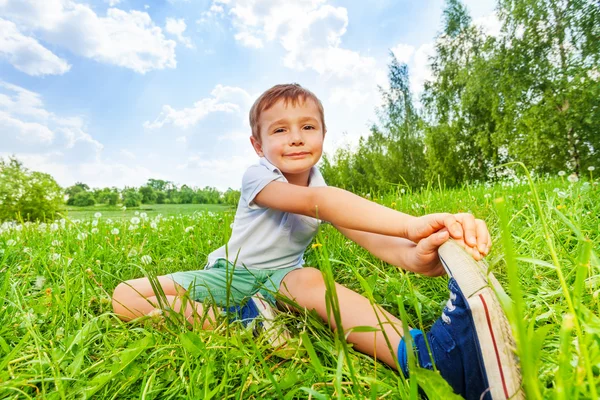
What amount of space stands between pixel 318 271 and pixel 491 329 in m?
1.06

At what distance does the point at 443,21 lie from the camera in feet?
78.9

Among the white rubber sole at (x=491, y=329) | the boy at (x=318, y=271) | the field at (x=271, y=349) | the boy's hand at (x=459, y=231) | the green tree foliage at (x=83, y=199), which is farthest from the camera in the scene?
the green tree foliage at (x=83, y=199)

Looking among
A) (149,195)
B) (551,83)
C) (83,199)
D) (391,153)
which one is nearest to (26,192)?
(83,199)

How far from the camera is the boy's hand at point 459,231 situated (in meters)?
1.09

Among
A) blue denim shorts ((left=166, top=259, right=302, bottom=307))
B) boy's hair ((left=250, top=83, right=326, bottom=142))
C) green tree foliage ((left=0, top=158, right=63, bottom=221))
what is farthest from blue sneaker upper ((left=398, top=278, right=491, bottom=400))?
green tree foliage ((left=0, top=158, right=63, bottom=221))

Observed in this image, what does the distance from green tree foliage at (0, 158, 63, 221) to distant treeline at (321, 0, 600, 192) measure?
54.3ft

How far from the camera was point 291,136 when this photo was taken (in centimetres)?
195

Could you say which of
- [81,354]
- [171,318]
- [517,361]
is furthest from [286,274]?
[517,361]

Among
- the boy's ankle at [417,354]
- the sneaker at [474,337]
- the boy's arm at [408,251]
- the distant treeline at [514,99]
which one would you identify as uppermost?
the distant treeline at [514,99]

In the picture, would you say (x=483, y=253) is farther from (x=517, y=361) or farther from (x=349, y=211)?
(x=349, y=211)

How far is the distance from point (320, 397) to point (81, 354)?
0.84m

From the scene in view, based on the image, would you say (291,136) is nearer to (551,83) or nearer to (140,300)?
(140,300)

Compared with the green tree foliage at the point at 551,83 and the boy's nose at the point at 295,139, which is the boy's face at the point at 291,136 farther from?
the green tree foliage at the point at 551,83

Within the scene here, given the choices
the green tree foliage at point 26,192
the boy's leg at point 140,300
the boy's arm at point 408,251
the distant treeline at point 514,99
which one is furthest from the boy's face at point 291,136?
the green tree foliage at point 26,192
